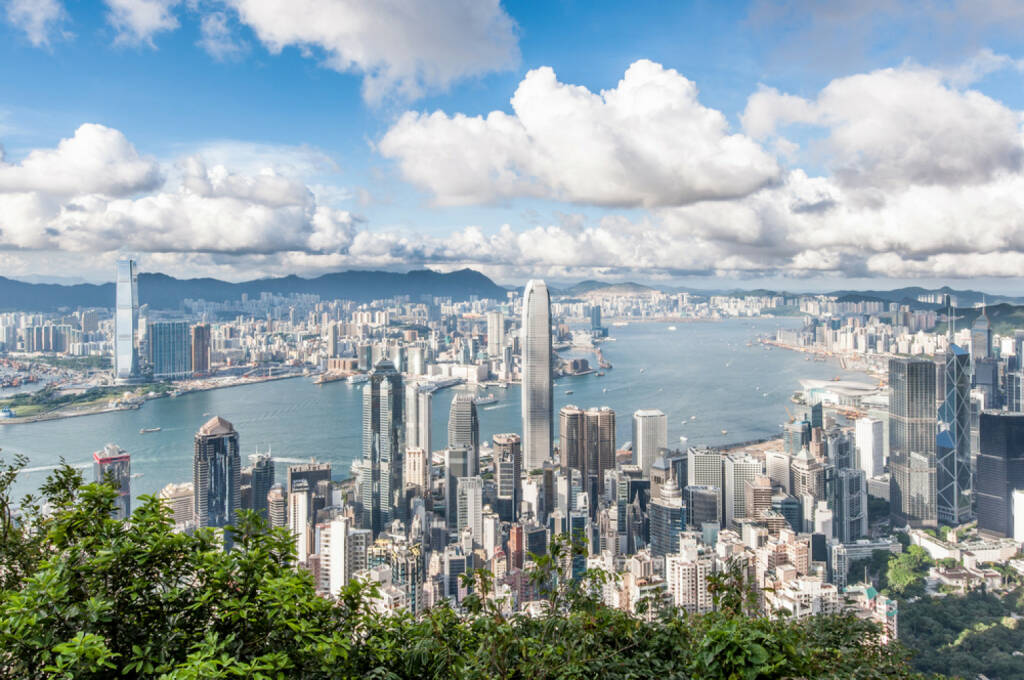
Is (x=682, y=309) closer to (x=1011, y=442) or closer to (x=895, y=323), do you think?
(x=895, y=323)

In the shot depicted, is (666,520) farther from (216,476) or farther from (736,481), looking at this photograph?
(216,476)

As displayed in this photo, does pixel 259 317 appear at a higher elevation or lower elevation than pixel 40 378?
higher

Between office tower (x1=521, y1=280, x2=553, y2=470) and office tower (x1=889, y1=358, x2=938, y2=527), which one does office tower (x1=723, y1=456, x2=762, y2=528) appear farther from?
office tower (x1=521, y1=280, x2=553, y2=470)

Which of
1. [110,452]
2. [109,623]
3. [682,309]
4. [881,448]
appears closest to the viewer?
[109,623]

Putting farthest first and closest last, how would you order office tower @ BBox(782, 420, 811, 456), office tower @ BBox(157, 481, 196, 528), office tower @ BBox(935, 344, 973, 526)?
office tower @ BBox(782, 420, 811, 456) < office tower @ BBox(935, 344, 973, 526) < office tower @ BBox(157, 481, 196, 528)

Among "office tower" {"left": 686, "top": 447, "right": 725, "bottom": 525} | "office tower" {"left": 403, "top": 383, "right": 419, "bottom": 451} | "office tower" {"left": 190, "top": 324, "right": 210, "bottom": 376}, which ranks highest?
"office tower" {"left": 190, "top": 324, "right": 210, "bottom": 376}

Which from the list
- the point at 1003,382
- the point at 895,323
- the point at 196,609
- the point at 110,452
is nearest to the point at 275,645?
the point at 196,609

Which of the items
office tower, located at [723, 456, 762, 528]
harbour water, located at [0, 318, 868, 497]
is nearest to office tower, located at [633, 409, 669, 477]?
harbour water, located at [0, 318, 868, 497]

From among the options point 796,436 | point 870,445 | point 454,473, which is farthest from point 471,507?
point 870,445
